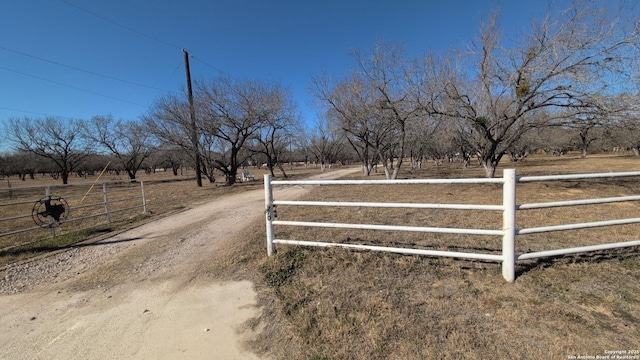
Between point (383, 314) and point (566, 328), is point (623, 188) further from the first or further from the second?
point (383, 314)

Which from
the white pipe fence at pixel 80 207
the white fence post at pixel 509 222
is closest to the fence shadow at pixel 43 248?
the white pipe fence at pixel 80 207

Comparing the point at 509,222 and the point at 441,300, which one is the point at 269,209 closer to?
the point at 441,300

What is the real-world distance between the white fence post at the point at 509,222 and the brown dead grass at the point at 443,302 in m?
0.14

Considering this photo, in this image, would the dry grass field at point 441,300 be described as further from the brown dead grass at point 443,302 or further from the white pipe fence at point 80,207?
the white pipe fence at point 80,207

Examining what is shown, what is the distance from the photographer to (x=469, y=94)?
37.6 ft

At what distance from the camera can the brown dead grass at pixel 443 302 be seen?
2.16 m

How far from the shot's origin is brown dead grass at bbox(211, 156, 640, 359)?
2.16 m

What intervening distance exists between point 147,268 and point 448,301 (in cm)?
422

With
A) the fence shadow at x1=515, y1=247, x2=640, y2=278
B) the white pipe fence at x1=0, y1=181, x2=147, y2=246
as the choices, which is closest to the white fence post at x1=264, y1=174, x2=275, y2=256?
the fence shadow at x1=515, y1=247, x2=640, y2=278

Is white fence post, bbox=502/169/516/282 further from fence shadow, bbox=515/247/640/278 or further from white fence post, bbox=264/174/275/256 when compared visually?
white fence post, bbox=264/174/275/256

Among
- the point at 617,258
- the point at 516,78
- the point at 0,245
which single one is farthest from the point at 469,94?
the point at 0,245

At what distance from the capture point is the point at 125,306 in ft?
10.2

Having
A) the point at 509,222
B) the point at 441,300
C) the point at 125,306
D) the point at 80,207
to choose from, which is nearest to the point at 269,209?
the point at 125,306

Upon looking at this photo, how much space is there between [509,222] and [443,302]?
1.15 metres
